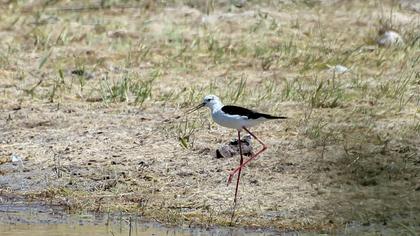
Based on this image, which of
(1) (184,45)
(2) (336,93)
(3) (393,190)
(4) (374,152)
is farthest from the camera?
(1) (184,45)

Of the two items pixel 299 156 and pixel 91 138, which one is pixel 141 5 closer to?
pixel 91 138

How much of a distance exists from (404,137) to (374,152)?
1.62 ft

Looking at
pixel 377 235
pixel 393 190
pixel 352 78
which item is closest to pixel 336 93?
pixel 352 78

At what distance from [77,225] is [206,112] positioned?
2.72 meters

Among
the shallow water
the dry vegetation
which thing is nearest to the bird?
the dry vegetation

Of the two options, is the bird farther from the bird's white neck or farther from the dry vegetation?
the dry vegetation

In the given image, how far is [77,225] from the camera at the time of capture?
7.99m

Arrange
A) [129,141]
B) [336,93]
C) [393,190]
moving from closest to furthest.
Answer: [393,190]
[129,141]
[336,93]

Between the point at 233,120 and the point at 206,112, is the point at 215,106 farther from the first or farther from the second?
the point at 206,112

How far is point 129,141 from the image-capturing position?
384 inches

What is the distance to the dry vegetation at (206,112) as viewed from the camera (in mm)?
8398

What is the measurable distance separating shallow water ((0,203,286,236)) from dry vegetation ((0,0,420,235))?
0.14 metres

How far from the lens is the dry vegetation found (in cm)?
840

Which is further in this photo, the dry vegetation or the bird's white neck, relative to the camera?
the bird's white neck
